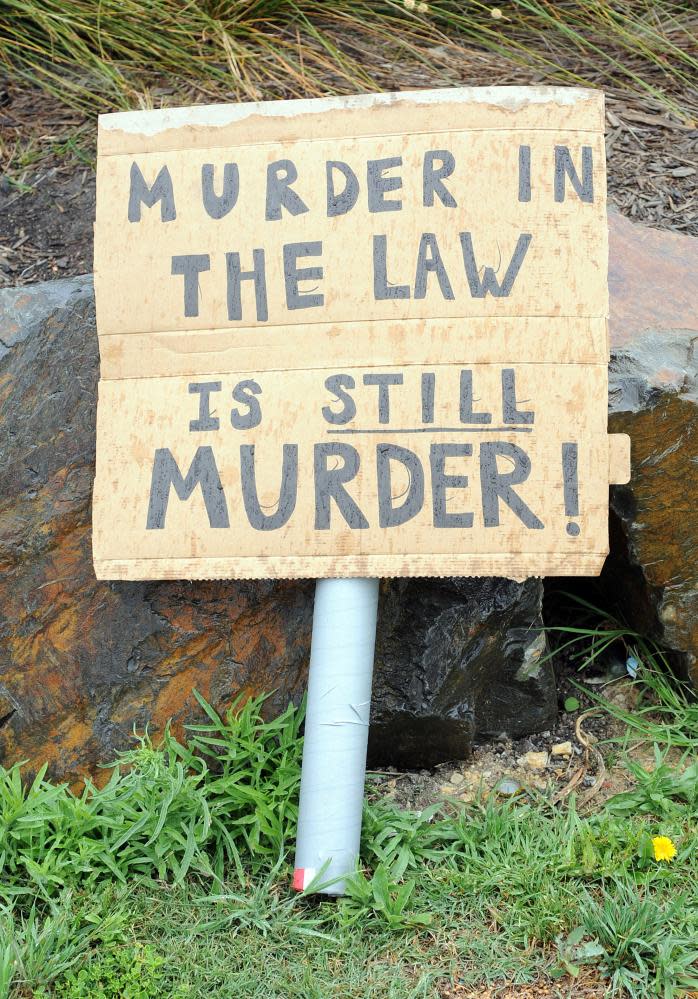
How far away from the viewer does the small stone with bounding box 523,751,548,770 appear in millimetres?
2494

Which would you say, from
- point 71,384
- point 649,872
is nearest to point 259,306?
point 71,384

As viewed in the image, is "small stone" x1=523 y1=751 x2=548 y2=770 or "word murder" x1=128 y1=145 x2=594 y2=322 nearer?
"word murder" x1=128 y1=145 x2=594 y2=322

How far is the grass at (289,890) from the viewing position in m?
1.92

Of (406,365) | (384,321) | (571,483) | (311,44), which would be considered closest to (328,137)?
(384,321)

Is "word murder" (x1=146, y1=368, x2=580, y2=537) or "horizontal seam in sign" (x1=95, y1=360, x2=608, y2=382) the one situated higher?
"horizontal seam in sign" (x1=95, y1=360, x2=608, y2=382)

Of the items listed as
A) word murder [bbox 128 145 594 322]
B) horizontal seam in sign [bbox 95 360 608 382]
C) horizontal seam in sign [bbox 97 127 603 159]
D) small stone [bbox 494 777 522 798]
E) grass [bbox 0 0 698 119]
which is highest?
grass [bbox 0 0 698 119]

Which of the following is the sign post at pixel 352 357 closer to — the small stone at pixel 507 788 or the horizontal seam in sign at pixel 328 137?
the horizontal seam in sign at pixel 328 137

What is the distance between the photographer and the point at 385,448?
2043 millimetres

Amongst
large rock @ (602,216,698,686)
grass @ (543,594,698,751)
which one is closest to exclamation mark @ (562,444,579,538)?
large rock @ (602,216,698,686)

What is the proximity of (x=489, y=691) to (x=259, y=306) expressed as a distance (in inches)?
42.9

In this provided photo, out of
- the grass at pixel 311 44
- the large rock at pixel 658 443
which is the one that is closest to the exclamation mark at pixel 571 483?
the large rock at pixel 658 443

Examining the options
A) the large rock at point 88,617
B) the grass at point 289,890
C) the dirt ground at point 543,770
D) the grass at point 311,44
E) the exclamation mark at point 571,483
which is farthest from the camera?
the grass at point 311,44

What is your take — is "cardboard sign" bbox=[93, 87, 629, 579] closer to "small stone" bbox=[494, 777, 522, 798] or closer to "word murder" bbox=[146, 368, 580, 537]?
"word murder" bbox=[146, 368, 580, 537]

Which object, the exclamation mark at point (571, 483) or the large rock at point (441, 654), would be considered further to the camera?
the large rock at point (441, 654)
